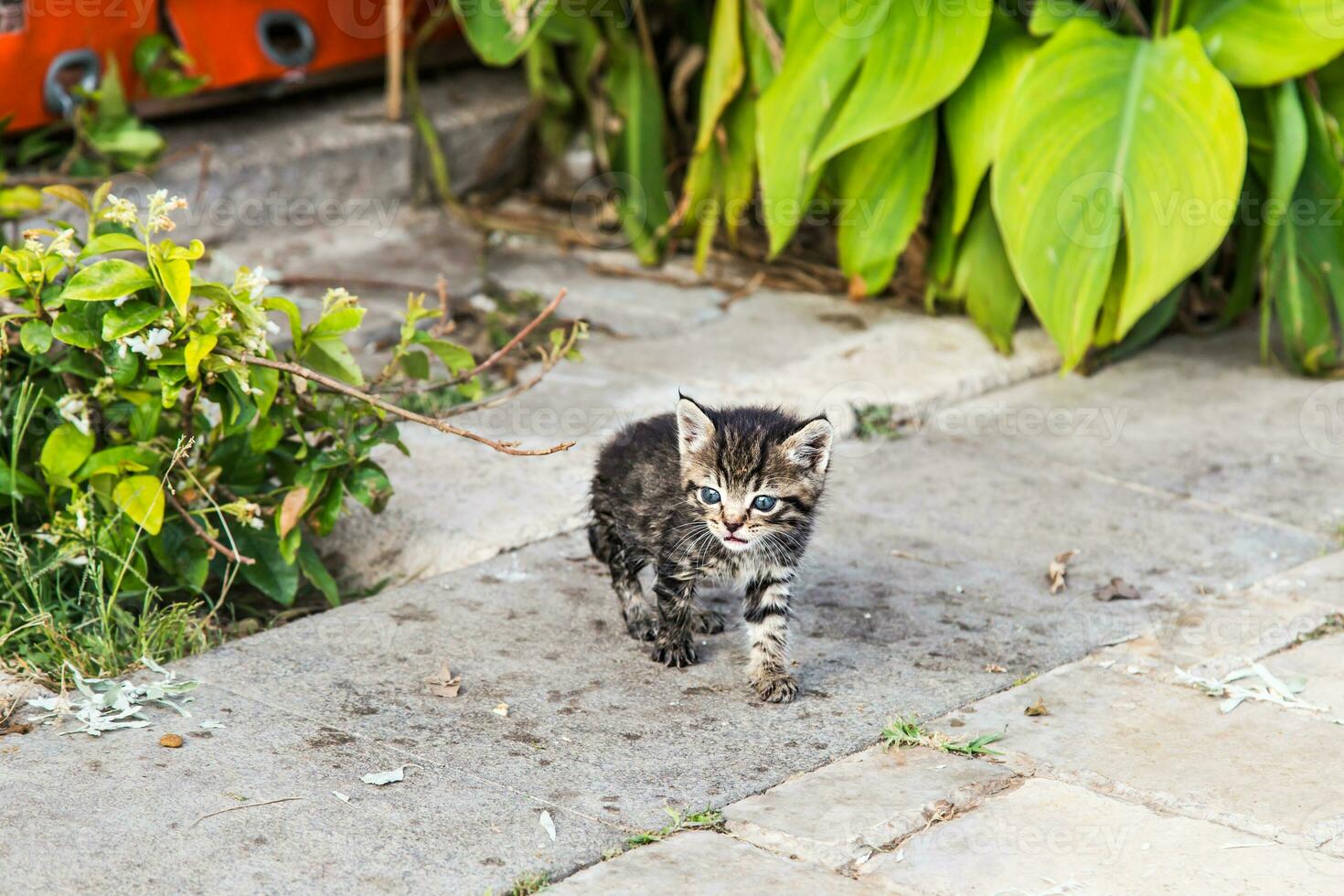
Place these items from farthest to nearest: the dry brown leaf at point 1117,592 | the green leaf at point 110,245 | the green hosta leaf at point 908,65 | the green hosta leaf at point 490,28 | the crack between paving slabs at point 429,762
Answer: the green hosta leaf at point 490,28, the green hosta leaf at point 908,65, the dry brown leaf at point 1117,592, the green leaf at point 110,245, the crack between paving slabs at point 429,762

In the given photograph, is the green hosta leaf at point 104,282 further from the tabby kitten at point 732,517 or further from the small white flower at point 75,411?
the tabby kitten at point 732,517

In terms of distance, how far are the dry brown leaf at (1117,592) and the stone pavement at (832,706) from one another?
0.14ft

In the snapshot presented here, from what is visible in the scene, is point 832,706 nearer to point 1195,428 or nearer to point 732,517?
point 732,517

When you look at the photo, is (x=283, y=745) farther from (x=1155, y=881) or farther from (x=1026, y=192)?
(x=1026, y=192)

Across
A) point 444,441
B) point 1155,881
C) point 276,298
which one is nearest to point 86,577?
point 276,298

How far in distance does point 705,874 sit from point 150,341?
194 centimetres

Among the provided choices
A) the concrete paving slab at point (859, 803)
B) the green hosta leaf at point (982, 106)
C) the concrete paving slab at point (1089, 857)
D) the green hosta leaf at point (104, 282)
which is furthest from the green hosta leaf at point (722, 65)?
the concrete paving slab at point (1089, 857)

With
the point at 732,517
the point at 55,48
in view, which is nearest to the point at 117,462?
the point at 732,517

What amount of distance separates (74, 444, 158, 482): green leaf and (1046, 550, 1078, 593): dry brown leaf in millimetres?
2520

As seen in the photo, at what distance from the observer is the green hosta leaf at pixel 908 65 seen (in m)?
5.98

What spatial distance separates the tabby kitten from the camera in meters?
4.04

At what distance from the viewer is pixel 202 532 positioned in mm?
4113

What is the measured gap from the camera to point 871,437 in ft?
18.9

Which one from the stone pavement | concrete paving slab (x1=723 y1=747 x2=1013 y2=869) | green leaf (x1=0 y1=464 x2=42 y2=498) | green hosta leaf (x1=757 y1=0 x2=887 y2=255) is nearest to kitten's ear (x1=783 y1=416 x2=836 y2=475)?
the stone pavement
